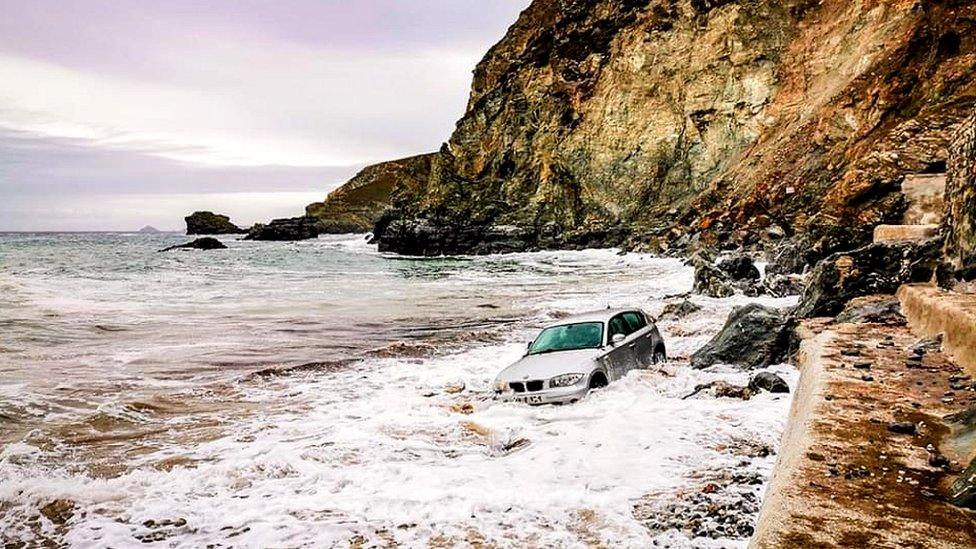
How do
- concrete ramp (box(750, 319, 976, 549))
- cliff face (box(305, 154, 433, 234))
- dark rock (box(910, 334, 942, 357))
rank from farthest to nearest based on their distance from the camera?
cliff face (box(305, 154, 433, 234))
dark rock (box(910, 334, 942, 357))
concrete ramp (box(750, 319, 976, 549))

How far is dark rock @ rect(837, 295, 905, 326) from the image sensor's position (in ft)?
34.4

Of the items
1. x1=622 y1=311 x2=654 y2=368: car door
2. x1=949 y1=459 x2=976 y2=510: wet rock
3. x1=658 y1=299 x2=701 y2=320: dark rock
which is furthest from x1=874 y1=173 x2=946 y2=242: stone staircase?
x1=949 y1=459 x2=976 y2=510: wet rock

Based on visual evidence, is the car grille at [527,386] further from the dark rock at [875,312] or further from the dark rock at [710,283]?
the dark rock at [710,283]

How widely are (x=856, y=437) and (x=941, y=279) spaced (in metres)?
6.59

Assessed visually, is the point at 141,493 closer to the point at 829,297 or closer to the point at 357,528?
the point at 357,528

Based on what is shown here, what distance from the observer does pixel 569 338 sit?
11.4m

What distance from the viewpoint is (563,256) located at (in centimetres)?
5575

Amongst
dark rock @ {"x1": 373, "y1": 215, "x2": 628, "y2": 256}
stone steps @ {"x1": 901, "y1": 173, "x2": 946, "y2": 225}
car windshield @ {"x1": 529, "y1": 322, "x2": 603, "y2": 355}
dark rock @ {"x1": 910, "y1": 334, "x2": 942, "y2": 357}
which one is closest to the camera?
dark rock @ {"x1": 910, "y1": 334, "x2": 942, "y2": 357}

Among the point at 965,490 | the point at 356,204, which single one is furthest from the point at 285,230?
the point at 965,490

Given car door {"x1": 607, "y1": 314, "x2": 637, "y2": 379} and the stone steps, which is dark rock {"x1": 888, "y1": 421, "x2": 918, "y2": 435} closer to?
car door {"x1": 607, "y1": 314, "x2": 637, "y2": 379}

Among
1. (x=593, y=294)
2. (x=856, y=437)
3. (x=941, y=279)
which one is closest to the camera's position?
(x=856, y=437)

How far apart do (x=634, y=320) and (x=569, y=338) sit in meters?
1.74

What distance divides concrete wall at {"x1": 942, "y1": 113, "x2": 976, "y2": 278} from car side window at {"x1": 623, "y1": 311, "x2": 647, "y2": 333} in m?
4.83

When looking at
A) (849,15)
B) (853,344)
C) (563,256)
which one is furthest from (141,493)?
(849,15)
